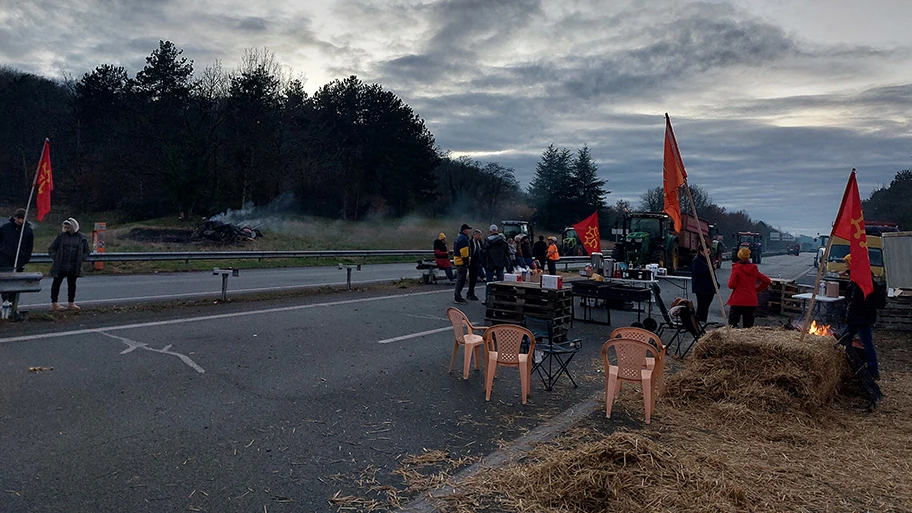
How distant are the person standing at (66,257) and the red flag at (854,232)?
12.2m

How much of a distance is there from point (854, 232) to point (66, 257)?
494 inches

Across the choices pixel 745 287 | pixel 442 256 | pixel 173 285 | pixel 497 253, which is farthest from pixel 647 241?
pixel 173 285

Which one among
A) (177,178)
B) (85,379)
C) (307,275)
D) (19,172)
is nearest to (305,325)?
(85,379)

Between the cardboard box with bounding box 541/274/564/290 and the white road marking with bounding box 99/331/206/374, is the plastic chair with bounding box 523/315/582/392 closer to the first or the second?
the cardboard box with bounding box 541/274/564/290

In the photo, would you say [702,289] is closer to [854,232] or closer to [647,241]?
[854,232]

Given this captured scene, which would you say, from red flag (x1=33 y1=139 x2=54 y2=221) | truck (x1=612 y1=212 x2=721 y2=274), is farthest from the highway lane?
truck (x1=612 y1=212 x2=721 y2=274)

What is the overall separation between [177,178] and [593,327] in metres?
33.0

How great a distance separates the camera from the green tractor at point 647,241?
2662 cm

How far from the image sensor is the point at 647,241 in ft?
→ 88.0

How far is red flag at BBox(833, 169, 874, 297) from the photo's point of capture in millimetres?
6734

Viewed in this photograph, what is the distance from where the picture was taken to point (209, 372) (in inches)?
276

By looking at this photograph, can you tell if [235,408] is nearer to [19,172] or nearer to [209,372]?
[209,372]

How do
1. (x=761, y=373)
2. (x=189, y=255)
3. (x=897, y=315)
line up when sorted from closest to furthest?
(x=761, y=373) → (x=897, y=315) → (x=189, y=255)

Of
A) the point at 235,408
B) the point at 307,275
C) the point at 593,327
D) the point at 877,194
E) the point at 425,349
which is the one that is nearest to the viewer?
the point at 235,408
